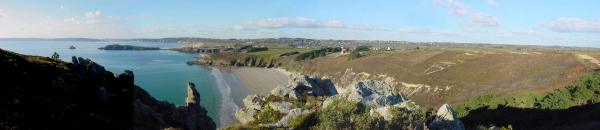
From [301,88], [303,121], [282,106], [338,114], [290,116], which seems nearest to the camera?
[338,114]

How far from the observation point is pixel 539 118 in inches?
2080

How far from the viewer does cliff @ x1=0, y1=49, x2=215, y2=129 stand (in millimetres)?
26516

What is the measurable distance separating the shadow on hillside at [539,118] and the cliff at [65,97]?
26730mm

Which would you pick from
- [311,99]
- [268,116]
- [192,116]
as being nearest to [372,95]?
[311,99]

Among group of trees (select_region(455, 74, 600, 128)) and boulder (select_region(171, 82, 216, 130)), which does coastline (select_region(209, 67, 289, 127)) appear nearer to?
boulder (select_region(171, 82, 216, 130))

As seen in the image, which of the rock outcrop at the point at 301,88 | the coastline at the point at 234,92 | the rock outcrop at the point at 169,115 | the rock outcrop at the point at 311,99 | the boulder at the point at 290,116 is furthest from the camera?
the coastline at the point at 234,92

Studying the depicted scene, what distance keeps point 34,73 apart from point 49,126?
7641mm

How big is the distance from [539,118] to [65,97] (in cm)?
4188

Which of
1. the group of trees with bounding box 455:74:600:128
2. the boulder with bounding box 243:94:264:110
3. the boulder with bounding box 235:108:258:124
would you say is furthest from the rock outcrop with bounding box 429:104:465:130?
the group of trees with bounding box 455:74:600:128

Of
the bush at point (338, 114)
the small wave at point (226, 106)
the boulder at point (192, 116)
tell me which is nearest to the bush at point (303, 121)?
the bush at point (338, 114)

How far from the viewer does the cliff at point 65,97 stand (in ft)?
87.0

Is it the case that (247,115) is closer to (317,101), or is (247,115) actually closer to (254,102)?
(317,101)

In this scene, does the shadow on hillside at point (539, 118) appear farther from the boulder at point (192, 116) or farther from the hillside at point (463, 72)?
the boulder at point (192, 116)

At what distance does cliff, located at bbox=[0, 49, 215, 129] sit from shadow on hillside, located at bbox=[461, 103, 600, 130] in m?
26.7
